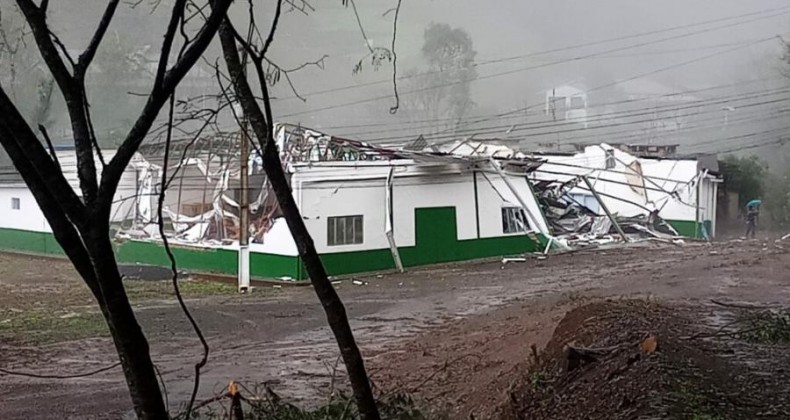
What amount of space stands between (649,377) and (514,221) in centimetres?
2046

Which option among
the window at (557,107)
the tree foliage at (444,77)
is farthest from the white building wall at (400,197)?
the window at (557,107)

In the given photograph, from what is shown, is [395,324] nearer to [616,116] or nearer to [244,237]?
[244,237]

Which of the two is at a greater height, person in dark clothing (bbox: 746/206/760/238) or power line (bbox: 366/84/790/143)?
power line (bbox: 366/84/790/143)

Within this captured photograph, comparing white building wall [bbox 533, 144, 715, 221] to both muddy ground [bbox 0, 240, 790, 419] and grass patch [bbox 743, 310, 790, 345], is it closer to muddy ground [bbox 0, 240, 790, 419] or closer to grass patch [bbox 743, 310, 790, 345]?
muddy ground [bbox 0, 240, 790, 419]

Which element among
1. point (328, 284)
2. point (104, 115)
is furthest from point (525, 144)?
point (328, 284)

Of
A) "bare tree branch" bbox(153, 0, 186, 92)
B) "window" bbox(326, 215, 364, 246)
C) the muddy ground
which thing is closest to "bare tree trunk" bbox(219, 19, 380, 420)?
"bare tree branch" bbox(153, 0, 186, 92)

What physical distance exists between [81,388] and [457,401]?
510cm

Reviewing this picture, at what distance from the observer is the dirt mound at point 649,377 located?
13.8 feet

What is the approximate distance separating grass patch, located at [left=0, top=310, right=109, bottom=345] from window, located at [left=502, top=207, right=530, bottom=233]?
12.1m

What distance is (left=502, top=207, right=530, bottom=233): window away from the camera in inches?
974

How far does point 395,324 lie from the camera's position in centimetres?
1400

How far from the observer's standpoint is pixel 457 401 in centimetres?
616

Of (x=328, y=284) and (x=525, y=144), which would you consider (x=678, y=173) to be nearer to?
(x=525, y=144)

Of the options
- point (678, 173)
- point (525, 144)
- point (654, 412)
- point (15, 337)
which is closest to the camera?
point (654, 412)
